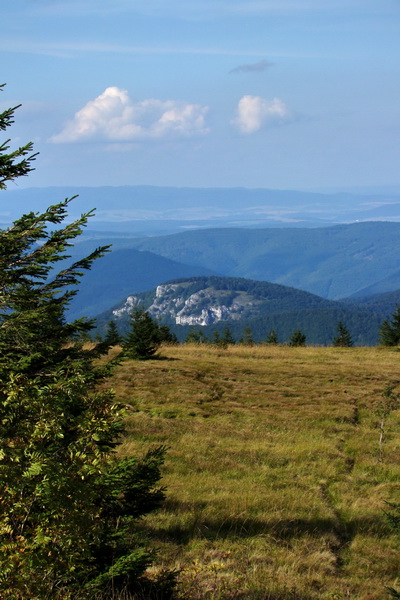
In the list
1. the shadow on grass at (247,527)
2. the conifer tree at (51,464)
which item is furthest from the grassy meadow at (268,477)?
the conifer tree at (51,464)

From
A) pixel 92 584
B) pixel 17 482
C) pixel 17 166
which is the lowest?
pixel 92 584

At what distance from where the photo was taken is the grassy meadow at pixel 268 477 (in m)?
8.38

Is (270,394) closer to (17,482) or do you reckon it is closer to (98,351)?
(98,351)

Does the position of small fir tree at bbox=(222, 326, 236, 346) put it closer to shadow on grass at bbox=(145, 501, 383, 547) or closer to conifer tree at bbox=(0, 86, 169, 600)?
shadow on grass at bbox=(145, 501, 383, 547)

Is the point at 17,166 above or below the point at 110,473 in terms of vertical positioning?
above

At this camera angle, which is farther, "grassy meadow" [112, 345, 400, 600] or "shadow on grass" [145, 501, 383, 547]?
"shadow on grass" [145, 501, 383, 547]

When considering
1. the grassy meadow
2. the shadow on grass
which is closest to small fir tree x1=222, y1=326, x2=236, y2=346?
the grassy meadow

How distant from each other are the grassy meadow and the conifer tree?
1664mm

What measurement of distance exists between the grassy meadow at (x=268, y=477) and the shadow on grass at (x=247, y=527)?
28 millimetres

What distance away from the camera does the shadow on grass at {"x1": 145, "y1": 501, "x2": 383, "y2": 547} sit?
31.7 ft

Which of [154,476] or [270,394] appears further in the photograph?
[270,394]

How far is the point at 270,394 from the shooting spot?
24484mm

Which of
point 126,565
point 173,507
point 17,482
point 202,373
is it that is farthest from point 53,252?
point 202,373

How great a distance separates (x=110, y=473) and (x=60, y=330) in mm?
2410
